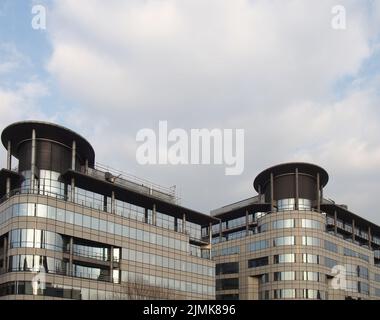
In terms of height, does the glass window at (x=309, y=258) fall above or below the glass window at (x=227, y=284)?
above

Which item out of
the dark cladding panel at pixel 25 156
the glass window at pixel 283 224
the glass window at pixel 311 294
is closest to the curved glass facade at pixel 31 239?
the dark cladding panel at pixel 25 156

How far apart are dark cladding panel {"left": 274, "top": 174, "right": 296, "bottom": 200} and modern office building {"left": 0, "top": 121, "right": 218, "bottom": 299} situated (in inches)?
1122

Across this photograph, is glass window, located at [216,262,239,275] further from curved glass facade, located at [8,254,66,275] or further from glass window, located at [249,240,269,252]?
curved glass facade, located at [8,254,66,275]

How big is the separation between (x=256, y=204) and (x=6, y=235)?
6345cm

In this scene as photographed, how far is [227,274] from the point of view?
5217 inches

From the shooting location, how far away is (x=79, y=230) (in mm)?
85812

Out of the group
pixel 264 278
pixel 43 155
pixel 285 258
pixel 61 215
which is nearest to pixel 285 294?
pixel 264 278

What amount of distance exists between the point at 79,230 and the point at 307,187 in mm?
58238

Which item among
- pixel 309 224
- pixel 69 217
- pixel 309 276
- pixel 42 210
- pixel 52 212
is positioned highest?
pixel 309 224

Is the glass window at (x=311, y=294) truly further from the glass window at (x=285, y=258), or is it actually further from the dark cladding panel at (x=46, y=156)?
the dark cladding panel at (x=46, y=156)

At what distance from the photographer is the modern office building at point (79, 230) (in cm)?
7962

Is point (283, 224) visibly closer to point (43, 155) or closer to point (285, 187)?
point (285, 187)

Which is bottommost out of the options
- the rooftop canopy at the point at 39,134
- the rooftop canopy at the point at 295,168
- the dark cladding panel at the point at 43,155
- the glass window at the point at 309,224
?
the glass window at the point at 309,224

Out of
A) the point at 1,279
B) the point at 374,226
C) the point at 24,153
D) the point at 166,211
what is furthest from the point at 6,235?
the point at 374,226
